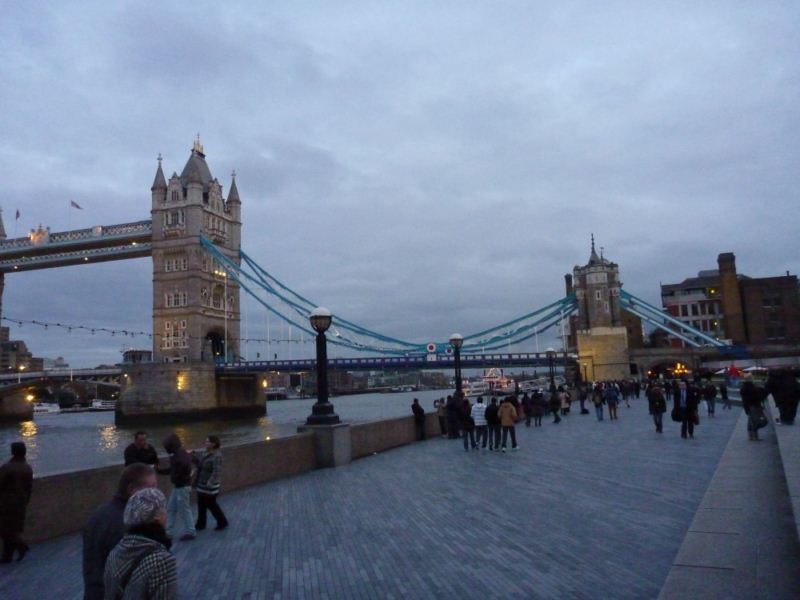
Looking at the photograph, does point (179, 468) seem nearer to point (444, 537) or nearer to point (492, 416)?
point (444, 537)

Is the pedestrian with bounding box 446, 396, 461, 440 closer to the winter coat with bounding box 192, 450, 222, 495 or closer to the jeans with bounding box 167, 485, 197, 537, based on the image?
the winter coat with bounding box 192, 450, 222, 495

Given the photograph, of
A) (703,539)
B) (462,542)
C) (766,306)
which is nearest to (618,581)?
(703,539)

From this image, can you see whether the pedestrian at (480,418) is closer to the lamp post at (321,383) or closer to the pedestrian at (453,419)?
the pedestrian at (453,419)

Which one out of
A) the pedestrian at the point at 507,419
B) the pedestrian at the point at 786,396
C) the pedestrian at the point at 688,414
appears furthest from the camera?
the pedestrian at the point at 688,414

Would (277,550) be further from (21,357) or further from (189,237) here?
(21,357)

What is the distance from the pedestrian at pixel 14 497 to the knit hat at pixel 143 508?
15.9ft

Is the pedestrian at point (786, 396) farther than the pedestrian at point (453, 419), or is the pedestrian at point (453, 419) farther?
the pedestrian at point (453, 419)

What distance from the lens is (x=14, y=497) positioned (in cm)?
706

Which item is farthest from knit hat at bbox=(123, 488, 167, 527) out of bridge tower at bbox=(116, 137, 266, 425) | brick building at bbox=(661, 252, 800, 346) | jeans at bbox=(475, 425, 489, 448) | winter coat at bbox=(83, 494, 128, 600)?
brick building at bbox=(661, 252, 800, 346)

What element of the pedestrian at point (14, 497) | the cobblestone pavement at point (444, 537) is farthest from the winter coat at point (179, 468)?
the pedestrian at point (14, 497)

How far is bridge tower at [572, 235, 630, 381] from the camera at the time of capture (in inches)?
2808

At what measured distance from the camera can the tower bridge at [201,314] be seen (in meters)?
59.8

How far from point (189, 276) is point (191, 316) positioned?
13.7ft

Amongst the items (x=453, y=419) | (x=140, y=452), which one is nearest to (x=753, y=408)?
(x=453, y=419)
